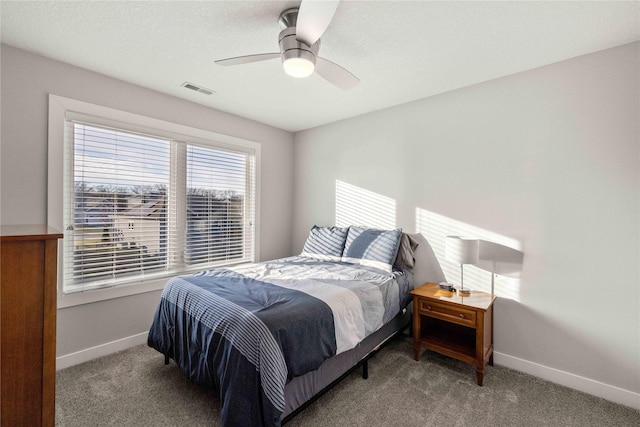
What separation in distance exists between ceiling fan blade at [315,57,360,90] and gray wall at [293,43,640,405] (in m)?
1.30

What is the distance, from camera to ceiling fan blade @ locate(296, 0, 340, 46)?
1380mm

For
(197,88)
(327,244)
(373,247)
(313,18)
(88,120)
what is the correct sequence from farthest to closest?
(327,244) → (373,247) → (197,88) → (88,120) → (313,18)

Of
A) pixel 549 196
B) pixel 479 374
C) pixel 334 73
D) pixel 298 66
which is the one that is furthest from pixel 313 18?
pixel 479 374

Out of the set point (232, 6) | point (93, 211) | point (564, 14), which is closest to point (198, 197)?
point (93, 211)

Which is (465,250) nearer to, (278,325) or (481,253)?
(481,253)

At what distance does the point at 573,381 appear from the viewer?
2.21 metres

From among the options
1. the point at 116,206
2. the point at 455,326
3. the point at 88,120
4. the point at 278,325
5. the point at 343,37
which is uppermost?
the point at 343,37

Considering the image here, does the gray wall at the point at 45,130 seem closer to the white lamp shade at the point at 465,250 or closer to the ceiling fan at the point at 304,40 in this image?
the ceiling fan at the point at 304,40

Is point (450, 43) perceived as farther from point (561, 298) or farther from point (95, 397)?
point (95, 397)

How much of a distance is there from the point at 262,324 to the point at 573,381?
7.97ft

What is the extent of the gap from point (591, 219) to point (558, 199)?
0.81 feet

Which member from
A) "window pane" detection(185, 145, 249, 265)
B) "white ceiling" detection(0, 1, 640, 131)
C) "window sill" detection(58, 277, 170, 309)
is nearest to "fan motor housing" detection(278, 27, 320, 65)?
"white ceiling" detection(0, 1, 640, 131)

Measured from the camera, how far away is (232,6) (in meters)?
1.72

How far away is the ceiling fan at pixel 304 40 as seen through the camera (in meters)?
1.43
